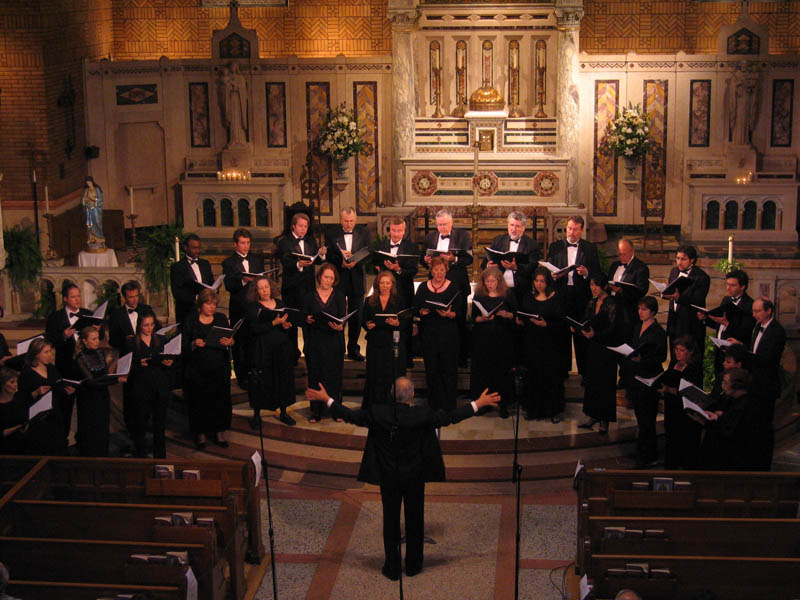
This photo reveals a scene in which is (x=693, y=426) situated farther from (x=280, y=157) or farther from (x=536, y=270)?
(x=280, y=157)

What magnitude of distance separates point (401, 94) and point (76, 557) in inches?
428

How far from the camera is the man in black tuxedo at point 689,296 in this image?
10.6 meters

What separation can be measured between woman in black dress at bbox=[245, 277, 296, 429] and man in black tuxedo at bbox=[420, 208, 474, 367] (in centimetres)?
161

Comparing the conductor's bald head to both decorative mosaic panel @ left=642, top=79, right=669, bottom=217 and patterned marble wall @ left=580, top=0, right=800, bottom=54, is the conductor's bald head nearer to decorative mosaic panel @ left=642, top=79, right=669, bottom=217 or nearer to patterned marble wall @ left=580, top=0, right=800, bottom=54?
decorative mosaic panel @ left=642, top=79, right=669, bottom=217

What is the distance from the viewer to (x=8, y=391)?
8.89 metres

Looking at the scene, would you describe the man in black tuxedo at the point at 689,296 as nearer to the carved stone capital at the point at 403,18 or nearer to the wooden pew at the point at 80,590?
the wooden pew at the point at 80,590

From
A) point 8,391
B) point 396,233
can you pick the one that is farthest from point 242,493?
point 396,233

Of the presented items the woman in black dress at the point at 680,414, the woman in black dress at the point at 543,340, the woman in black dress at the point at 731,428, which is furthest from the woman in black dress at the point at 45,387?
the woman in black dress at the point at 731,428

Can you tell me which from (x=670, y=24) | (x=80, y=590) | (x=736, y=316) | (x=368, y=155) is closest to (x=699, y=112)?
(x=670, y=24)

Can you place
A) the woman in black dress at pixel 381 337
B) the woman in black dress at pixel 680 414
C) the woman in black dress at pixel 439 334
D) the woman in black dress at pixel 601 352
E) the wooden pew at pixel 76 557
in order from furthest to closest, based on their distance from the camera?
the woman in black dress at pixel 439 334 < the woman in black dress at pixel 381 337 < the woman in black dress at pixel 601 352 < the woman in black dress at pixel 680 414 < the wooden pew at pixel 76 557

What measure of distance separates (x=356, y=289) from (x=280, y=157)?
22.5 feet

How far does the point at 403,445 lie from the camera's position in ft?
26.7

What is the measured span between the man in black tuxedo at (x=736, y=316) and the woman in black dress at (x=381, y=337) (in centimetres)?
279

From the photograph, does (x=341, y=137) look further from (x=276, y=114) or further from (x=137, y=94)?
(x=137, y=94)
